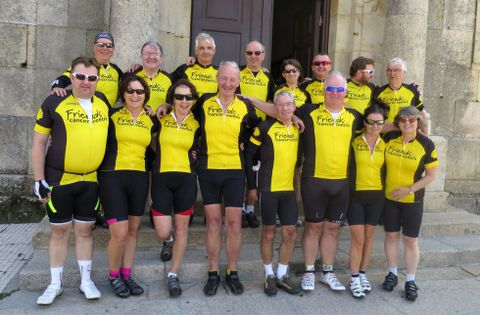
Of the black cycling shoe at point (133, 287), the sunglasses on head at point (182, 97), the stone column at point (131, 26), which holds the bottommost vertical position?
the black cycling shoe at point (133, 287)

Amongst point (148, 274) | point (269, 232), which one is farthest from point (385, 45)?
point (148, 274)

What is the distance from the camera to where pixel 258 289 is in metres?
4.09

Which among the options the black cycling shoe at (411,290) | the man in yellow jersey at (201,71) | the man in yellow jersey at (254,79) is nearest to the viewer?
the black cycling shoe at (411,290)

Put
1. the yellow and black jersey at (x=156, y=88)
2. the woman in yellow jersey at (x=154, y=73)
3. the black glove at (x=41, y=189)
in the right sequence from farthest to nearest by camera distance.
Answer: the yellow and black jersey at (x=156, y=88) → the woman in yellow jersey at (x=154, y=73) → the black glove at (x=41, y=189)

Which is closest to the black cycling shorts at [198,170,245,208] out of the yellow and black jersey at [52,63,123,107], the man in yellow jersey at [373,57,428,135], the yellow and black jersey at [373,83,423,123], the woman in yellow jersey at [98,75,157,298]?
the woman in yellow jersey at [98,75,157,298]

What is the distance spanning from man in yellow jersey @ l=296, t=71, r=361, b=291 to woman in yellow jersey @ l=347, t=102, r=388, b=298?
0.43 ft

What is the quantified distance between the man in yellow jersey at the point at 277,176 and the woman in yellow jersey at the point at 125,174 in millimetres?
993

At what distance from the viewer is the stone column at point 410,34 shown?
6219 millimetres

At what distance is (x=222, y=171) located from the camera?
12.9ft

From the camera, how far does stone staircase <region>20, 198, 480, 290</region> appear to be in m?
4.03

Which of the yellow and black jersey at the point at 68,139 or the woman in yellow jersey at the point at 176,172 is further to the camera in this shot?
the woman in yellow jersey at the point at 176,172

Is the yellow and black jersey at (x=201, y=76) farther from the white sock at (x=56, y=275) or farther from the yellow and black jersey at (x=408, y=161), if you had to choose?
the white sock at (x=56, y=275)

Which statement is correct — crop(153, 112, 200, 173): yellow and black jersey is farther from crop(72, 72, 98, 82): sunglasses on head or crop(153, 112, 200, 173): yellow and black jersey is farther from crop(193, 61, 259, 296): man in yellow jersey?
crop(72, 72, 98, 82): sunglasses on head

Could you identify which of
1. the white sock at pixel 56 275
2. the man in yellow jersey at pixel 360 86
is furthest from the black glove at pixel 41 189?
the man in yellow jersey at pixel 360 86
